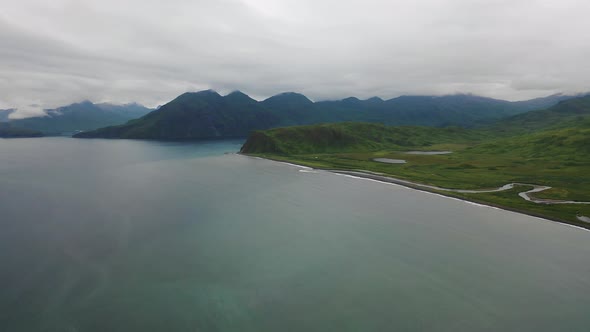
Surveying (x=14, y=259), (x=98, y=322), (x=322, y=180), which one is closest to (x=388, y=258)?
(x=98, y=322)

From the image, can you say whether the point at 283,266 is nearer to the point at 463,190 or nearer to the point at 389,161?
the point at 463,190

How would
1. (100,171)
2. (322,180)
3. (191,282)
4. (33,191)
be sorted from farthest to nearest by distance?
(100,171) < (322,180) < (33,191) < (191,282)

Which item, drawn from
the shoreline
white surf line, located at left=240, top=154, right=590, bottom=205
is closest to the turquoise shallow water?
the shoreline

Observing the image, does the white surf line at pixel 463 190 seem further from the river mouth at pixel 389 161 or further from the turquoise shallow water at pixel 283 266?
the river mouth at pixel 389 161

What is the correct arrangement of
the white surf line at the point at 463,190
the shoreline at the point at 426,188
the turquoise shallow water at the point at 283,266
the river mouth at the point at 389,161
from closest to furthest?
the turquoise shallow water at the point at 283,266 → the shoreline at the point at 426,188 → the white surf line at the point at 463,190 → the river mouth at the point at 389,161

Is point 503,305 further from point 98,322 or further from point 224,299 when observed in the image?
point 98,322

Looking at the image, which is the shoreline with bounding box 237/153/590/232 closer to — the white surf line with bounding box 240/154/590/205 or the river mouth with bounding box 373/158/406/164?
the white surf line with bounding box 240/154/590/205

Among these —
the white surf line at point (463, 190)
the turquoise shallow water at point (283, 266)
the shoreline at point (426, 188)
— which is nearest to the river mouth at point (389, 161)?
the white surf line at point (463, 190)

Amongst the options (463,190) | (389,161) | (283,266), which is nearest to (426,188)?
(463,190)
